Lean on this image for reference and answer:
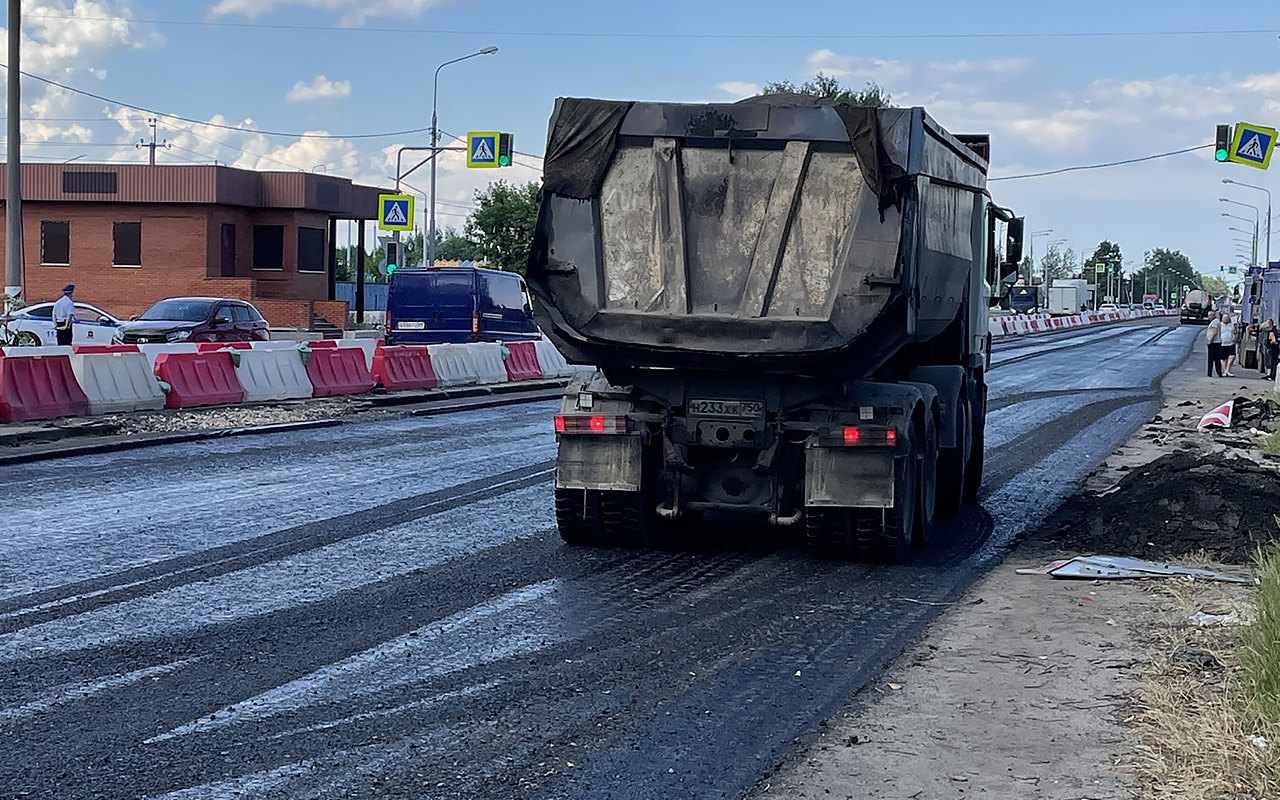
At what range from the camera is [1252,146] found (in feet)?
114

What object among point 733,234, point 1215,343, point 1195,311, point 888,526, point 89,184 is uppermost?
point 89,184

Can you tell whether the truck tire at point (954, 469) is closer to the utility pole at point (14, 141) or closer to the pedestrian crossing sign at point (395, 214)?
the utility pole at point (14, 141)

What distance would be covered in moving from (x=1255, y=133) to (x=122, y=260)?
118 ft

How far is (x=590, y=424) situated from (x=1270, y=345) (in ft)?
100

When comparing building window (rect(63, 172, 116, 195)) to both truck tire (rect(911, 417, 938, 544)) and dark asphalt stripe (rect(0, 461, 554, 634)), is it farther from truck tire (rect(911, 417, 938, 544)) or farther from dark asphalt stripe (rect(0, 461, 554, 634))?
truck tire (rect(911, 417, 938, 544))

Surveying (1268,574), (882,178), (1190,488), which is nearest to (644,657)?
(1268,574)

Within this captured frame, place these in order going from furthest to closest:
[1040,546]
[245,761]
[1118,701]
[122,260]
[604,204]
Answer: [122,260], [1040,546], [604,204], [1118,701], [245,761]

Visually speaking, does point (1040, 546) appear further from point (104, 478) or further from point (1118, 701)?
point (104, 478)

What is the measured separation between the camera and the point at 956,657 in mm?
7594

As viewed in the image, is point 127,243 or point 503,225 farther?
point 503,225

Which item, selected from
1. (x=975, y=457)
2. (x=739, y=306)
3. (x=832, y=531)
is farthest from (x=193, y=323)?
(x=832, y=531)

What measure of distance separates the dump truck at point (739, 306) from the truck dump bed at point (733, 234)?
0.5 inches

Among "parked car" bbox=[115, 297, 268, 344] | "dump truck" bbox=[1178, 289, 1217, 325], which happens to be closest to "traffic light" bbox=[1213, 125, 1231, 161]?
"parked car" bbox=[115, 297, 268, 344]

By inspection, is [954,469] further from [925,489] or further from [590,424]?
[590,424]
